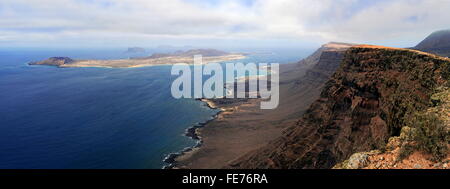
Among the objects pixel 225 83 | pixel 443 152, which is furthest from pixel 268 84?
pixel 443 152

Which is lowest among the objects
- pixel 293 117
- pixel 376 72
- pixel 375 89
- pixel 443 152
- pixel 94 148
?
pixel 94 148

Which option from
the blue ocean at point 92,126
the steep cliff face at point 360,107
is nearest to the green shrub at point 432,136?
the steep cliff face at point 360,107

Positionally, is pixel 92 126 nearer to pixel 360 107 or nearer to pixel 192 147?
pixel 192 147

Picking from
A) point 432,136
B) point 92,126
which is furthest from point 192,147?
point 432,136

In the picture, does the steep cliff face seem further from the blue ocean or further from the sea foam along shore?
the blue ocean
